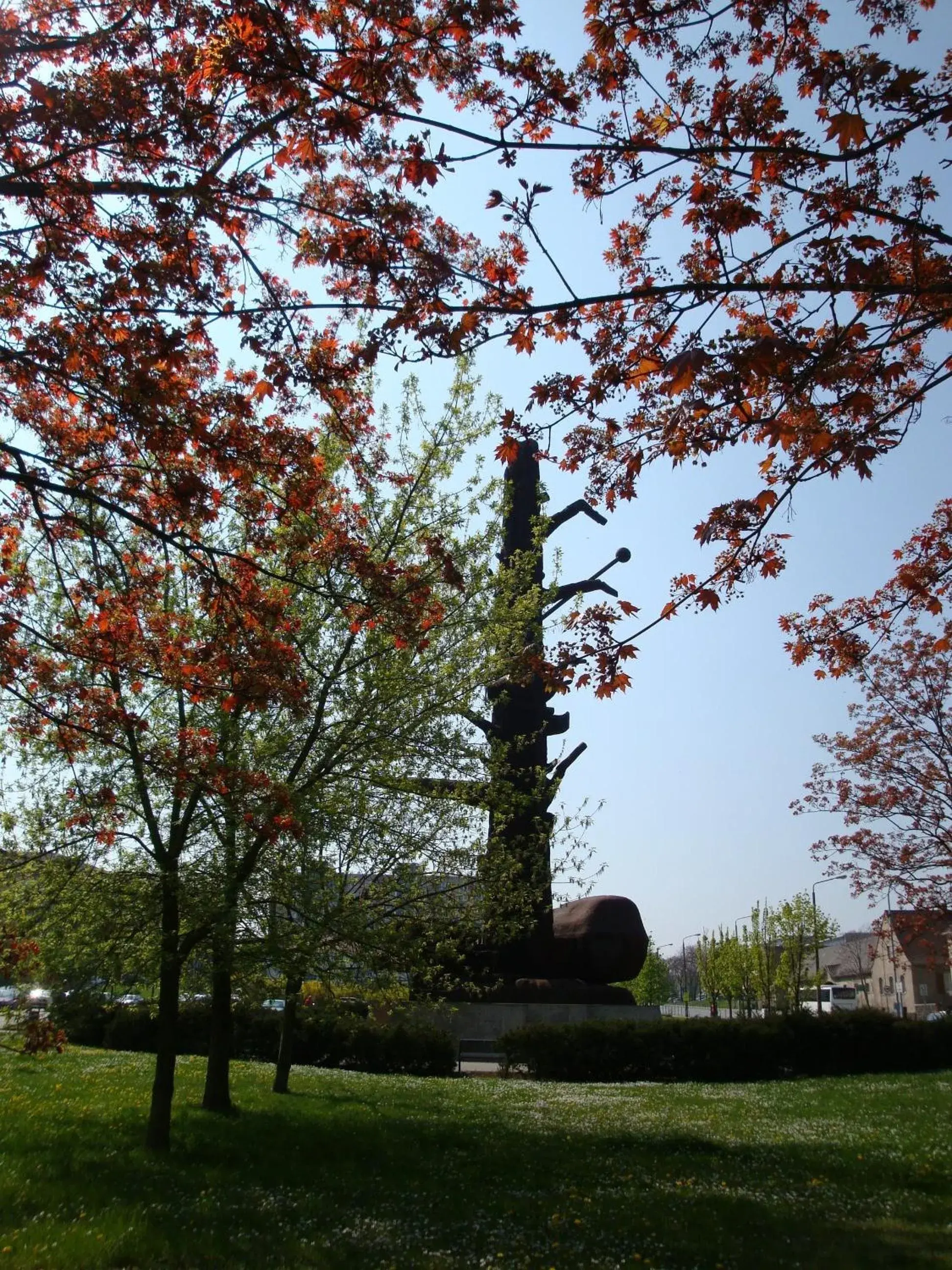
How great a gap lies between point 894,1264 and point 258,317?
23.1 feet

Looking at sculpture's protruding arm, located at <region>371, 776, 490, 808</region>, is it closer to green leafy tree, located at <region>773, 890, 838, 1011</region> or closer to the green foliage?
green leafy tree, located at <region>773, 890, 838, 1011</region>

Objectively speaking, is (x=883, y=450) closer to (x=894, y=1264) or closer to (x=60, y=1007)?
(x=894, y=1264)

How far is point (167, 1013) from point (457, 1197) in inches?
135

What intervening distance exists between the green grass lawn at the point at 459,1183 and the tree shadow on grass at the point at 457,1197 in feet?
0.09

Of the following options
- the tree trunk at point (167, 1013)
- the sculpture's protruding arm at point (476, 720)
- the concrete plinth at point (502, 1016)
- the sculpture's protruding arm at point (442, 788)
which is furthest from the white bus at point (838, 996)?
the tree trunk at point (167, 1013)

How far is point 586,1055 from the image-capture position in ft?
59.7

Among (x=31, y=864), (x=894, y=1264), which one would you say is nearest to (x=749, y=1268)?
(x=894, y=1264)

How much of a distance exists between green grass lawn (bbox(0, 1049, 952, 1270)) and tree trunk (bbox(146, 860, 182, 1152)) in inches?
9.3

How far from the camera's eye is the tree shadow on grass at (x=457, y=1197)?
241 inches

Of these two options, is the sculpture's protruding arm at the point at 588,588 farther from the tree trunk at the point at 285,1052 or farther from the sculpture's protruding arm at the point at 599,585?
the tree trunk at the point at 285,1052

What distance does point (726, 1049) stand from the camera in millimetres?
19109

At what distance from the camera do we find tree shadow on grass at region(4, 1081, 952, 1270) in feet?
20.1

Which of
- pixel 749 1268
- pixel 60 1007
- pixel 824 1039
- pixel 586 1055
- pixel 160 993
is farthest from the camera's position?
pixel 824 1039

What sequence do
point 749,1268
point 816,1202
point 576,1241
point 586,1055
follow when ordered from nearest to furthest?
point 749,1268 < point 576,1241 < point 816,1202 < point 586,1055
